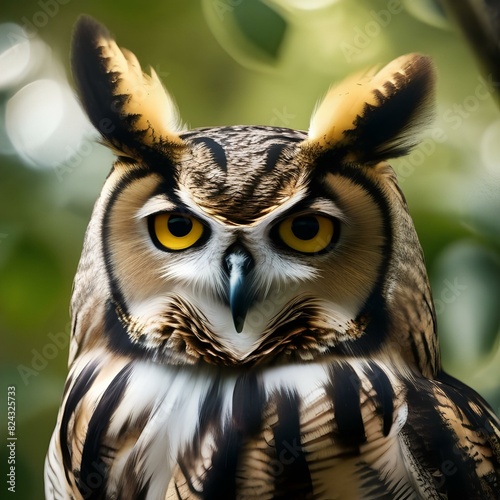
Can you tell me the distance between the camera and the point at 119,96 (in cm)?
98

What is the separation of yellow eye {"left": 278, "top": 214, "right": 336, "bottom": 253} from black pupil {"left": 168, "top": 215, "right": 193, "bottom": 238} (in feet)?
0.40

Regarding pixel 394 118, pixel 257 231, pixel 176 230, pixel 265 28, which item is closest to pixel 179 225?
pixel 176 230

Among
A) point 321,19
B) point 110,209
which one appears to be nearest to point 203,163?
point 110,209

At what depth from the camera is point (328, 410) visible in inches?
35.7

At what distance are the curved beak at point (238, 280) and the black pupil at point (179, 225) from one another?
0.06 m

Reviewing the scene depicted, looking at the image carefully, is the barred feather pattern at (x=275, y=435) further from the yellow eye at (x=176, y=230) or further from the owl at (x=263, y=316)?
the yellow eye at (x=176, y=230)

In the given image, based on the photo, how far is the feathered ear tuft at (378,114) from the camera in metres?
0.93

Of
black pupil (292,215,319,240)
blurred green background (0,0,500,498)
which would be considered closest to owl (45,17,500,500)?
black pupil (292,215,319,240)

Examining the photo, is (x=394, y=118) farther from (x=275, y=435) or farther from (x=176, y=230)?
(x=275, y=435)

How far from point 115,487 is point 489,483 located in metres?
0.52

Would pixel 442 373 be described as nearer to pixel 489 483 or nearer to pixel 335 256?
pixel 489 483

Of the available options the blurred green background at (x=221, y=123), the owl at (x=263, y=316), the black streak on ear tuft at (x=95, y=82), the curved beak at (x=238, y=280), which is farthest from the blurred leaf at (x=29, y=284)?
the curved beak at (x=238, y=280)

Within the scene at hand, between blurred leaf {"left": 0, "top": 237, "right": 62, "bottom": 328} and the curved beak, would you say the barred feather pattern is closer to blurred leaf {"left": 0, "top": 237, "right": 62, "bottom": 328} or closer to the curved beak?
the curved beak

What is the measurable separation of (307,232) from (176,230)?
0.58 ft
